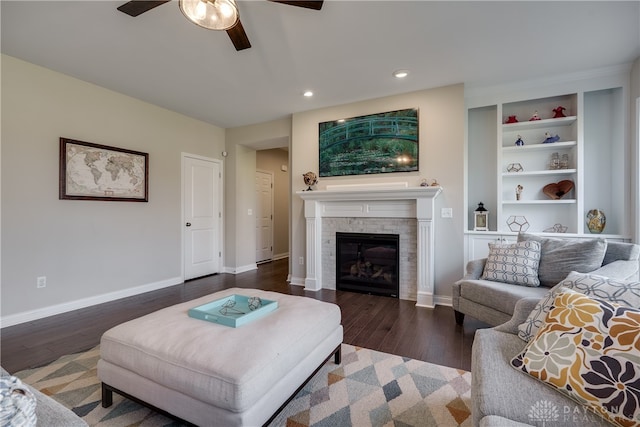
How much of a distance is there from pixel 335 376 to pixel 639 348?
1.49 meters

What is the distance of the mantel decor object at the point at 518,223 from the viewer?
3.53m

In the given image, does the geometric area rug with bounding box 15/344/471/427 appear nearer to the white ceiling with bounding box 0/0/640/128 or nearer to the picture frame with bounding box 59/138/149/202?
the picture frame with bounding box 59/138/149/202

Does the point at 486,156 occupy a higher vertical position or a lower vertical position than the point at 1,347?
higher

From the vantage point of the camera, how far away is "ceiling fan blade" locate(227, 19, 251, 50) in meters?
2.03

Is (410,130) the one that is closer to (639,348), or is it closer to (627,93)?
(627,93)

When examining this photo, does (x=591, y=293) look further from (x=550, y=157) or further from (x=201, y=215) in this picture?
(x=201, y=215)

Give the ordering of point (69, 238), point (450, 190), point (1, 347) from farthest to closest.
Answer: point (450, 190), point (69, 238), point (1, 347)

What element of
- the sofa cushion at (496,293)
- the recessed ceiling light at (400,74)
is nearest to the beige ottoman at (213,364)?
the sofa cushion at (496,293)

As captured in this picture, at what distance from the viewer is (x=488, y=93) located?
11.5ft

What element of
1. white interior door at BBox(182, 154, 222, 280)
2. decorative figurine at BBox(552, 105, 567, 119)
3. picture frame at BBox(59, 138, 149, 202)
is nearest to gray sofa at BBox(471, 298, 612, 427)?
decorative figurine at BBox(552, 105, 567, 119)

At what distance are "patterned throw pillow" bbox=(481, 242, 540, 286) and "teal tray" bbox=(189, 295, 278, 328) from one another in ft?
6.60

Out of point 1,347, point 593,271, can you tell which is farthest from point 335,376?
point 1,347

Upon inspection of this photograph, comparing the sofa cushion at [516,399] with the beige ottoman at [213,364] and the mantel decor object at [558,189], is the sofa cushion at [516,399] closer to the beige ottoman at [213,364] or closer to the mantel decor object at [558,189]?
the beige ottoman at [213,364]

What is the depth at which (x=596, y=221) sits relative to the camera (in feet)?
10.3
